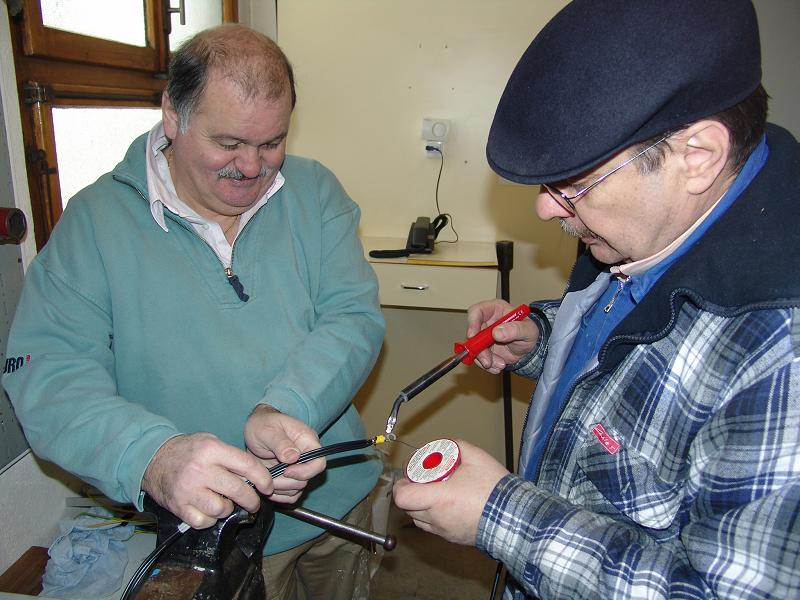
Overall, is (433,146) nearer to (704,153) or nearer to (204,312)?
(204,312)

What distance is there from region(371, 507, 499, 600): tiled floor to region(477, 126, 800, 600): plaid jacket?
1695mm

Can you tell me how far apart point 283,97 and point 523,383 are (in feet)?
6.58

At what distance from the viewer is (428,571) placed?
8.35 feet

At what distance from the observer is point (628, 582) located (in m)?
0.70

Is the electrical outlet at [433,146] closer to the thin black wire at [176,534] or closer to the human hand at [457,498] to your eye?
the thin black wire at [176,534]

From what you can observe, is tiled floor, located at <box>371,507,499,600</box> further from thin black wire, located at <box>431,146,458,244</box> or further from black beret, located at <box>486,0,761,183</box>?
black beret, located at <box>486,0,761,183</box>

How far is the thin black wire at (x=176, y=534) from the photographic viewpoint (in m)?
0.87

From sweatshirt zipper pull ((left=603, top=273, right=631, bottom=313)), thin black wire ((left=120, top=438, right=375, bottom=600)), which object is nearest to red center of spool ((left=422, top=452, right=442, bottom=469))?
thin black wire ((left=120, top=438, right=375, bottom=600))

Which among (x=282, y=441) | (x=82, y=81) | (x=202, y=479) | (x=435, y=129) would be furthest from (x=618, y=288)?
(x=435, y=129)

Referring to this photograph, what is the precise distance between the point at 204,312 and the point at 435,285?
1265 millimetres

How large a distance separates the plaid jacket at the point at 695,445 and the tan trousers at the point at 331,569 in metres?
0.79

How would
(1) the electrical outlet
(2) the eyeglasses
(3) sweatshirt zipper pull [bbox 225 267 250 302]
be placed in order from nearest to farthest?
1. (2) the eyeglasses
2. (3) sweatshirt zipper pull [bbox 225 267 250 302]
3. (1) the electrical outlet

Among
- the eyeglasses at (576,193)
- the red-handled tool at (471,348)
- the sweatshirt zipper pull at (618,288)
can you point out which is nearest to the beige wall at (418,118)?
the red-handled tool at (471,348)

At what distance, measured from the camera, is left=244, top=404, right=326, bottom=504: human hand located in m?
1.04
